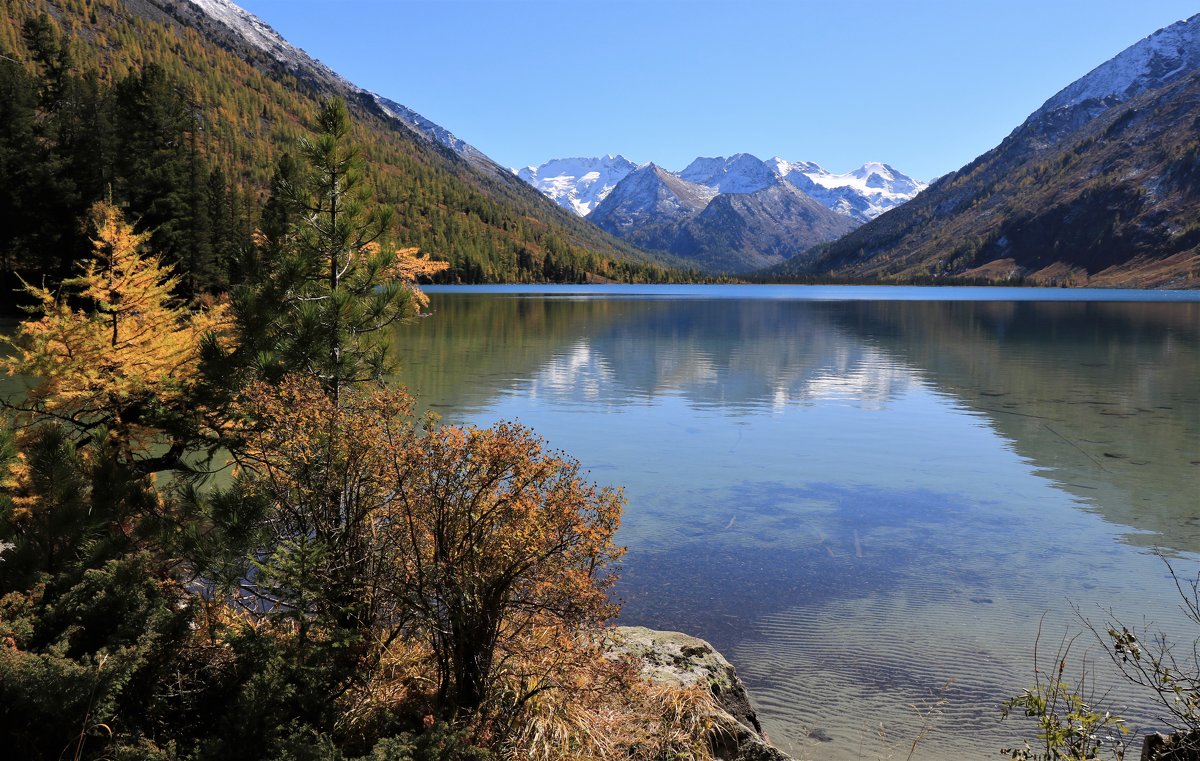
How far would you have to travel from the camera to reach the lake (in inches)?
369

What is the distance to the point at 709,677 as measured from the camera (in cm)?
740

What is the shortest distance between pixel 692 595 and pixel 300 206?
32.7ft

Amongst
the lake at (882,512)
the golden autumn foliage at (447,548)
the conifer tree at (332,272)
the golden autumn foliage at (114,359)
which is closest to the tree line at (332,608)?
the golden autumn foliage at (447,548)

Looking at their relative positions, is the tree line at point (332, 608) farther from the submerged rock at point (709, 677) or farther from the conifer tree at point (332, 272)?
the conifer tree at point (332, 272)

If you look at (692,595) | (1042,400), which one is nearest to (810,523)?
(692,595)

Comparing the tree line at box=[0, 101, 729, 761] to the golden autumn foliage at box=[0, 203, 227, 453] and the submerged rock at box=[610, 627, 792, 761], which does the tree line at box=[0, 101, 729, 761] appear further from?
the golden autumn foliage at box=[0, 203, 227, 453]

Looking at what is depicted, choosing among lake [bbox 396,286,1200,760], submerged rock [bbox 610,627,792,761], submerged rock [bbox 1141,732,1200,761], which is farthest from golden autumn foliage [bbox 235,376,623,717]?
submerged rock [bbox 1141,732,1200,761]

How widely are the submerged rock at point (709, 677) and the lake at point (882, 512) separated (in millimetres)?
1129

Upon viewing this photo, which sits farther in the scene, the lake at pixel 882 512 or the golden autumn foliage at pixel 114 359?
the golden autumn foliage at pixel 114 359

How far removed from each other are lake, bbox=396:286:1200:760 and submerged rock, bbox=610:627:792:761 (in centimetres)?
113

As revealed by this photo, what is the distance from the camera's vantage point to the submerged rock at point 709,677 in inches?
261

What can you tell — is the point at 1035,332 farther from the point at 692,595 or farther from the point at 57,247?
the point at 57,247

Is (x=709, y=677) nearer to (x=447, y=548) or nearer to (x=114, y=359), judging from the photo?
(x=447, y=548)

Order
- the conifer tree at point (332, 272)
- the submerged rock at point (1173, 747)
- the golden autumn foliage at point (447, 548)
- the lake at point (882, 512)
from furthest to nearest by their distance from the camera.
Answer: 1. the conifer tree at point (332, 272)
2. the lake at point (882, 512)
3. the golden autumn foliage at point (447, 548)
4. the submerged rock at point (1173, 747)
